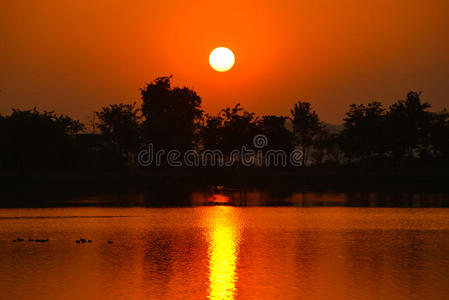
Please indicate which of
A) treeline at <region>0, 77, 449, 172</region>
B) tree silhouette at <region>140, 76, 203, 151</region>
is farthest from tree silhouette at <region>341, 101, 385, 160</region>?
tree silhouette at <region>140, 76, 203, 151</region>

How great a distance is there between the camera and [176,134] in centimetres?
11669

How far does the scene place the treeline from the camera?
103312mm

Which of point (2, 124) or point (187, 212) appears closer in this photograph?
point (187, 212)

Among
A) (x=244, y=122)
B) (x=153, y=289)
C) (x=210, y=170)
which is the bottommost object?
(x=153, y=289)

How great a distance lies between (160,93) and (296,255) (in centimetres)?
9623

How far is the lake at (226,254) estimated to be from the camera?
76.2 feet

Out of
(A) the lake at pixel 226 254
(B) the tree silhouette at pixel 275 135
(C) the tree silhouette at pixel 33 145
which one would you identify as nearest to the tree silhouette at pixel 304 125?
(B) the tree silhouette at pixel 275 135

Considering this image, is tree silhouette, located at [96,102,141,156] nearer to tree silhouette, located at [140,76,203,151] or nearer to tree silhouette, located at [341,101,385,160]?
tree silhouette, located at [140,76,203,151]

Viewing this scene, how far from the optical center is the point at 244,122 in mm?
131250

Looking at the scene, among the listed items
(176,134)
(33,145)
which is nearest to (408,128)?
(176,134)

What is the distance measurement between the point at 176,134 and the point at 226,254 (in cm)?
8623

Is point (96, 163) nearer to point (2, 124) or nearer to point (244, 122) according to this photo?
point (2, 124)

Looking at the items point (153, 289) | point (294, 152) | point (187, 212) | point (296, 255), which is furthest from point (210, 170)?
point (153, 289)

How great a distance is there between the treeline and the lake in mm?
50290
